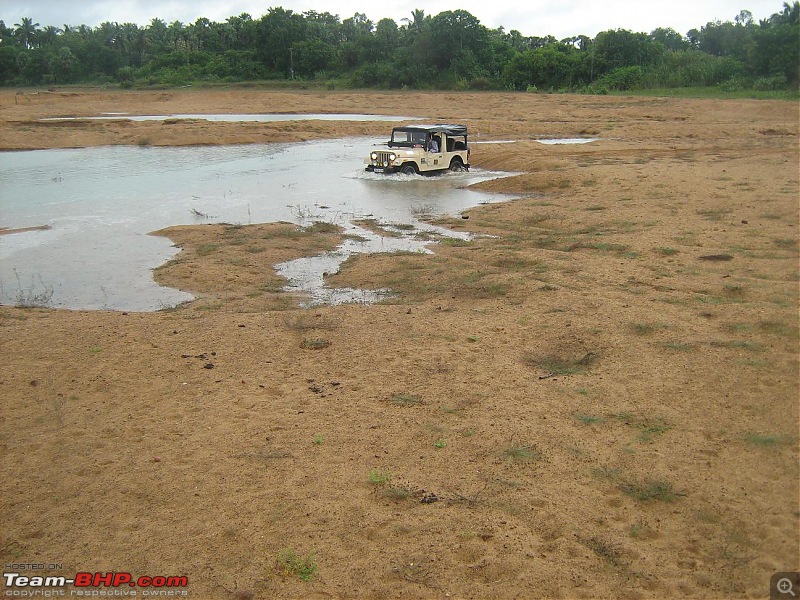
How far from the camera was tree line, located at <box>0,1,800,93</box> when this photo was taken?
50969 mm

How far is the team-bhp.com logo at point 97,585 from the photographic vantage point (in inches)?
156

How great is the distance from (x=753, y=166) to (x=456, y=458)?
18.0m

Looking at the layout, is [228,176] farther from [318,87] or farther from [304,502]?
[318,87]

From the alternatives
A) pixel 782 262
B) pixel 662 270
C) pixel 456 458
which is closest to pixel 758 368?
pixel 456 458

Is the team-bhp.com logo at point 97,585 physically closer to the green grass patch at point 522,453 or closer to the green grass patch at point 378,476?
the green grass patch at point 378,476

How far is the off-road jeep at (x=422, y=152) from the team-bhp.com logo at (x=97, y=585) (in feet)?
62.0

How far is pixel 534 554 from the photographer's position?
4145 millimetres

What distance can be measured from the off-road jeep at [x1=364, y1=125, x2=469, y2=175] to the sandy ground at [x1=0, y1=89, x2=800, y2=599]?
35.2 feet

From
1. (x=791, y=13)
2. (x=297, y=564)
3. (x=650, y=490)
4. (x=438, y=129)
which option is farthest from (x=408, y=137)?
(x=791, y=13)

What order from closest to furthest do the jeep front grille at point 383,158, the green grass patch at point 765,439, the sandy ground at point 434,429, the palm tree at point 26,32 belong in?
the sandy ground at point 434,429
the green grass patch at point 765,439
the jeep front grille at point 383,158
the palm tree at point 26,32

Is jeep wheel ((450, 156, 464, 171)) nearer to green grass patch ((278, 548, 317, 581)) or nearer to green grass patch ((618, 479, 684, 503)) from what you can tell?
green grass patch ((618, 479, 684, 503))

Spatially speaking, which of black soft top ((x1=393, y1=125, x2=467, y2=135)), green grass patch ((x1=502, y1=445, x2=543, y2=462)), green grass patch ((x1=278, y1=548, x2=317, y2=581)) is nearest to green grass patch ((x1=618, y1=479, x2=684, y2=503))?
green grass patch ((x1=502, y1=445, x2=543, y2=462))

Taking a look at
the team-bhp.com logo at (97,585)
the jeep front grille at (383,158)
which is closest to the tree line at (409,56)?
the jeep front grille at (383,158)

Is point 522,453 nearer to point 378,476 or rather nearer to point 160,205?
point 378,476
